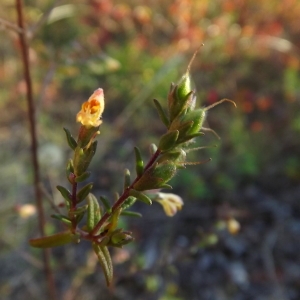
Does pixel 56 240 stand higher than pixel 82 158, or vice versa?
pixel 82 158

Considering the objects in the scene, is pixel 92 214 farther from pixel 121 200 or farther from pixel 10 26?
pixel 10 26

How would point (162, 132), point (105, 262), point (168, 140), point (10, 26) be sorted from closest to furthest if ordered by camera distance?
point (168, 140), point (105, 262), point (10, 26), point (162, 132)

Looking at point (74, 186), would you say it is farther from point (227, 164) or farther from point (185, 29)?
point (185, 29)

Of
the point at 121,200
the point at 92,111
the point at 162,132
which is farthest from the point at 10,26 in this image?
the point at 162,132

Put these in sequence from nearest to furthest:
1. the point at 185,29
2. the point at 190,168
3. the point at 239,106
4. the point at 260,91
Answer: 1. the point at 190,168
2. the point at 239,106
3. the point at 260,91
4. the point at 185,29

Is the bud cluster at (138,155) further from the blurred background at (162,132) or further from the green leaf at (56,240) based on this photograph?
the blurred background at (162,132)

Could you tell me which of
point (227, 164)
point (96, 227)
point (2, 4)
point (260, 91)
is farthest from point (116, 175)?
point (2, 4)
